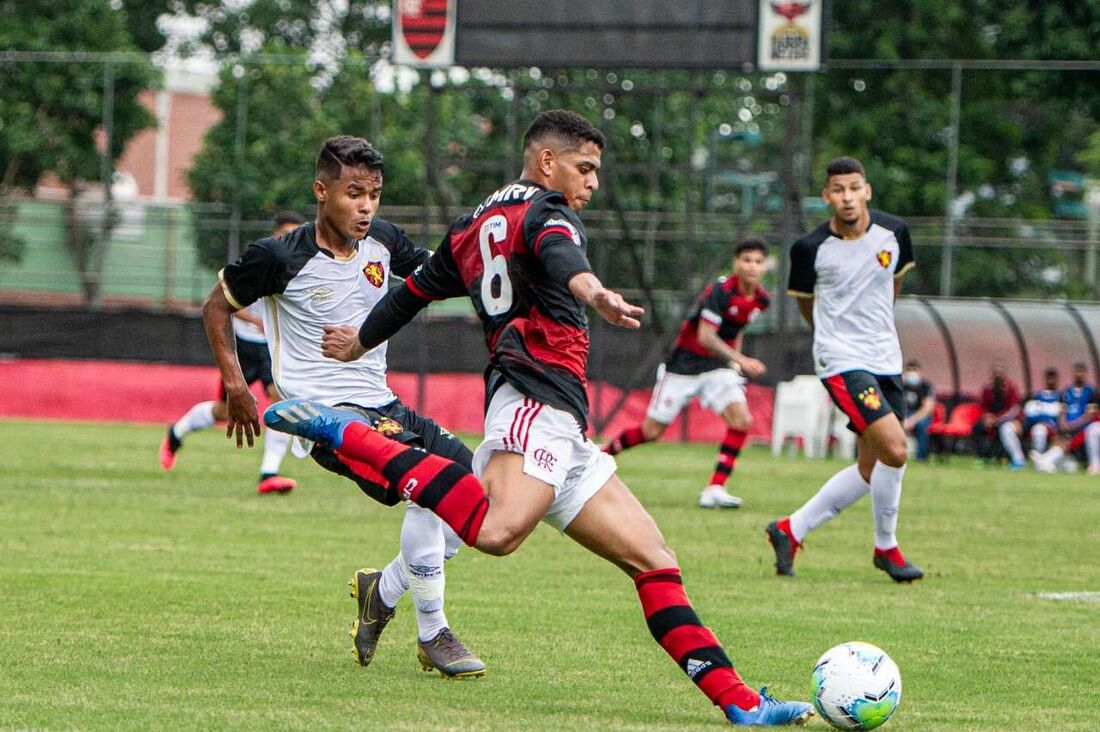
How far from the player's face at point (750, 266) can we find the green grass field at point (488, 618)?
6.53 feet

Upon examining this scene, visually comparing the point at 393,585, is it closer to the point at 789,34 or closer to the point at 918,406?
the point at 789,34

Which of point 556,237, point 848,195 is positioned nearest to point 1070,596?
point 848,195

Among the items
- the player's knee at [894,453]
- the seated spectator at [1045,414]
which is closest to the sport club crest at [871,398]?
the player's knee at [894,453]

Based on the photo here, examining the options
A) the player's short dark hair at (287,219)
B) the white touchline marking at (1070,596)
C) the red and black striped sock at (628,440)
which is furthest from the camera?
the red and black striped sock at (628,440)

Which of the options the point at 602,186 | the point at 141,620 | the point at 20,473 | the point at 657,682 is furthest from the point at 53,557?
the point at 602,186

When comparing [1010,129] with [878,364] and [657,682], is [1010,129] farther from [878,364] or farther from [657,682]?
[657,682]

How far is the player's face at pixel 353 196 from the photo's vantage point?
274 inches

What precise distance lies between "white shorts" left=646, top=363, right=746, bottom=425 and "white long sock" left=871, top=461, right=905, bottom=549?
5.54m

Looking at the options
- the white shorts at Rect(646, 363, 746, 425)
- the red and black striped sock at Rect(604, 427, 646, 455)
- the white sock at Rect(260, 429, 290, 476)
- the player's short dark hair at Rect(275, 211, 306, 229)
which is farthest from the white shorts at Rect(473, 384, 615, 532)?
the red and black striped sock at Rect(604, 427, 646, 455)

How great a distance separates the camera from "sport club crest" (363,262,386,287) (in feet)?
23.9

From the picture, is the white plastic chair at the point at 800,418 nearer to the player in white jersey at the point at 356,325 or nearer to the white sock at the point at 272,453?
the white sock at the point at 272,453

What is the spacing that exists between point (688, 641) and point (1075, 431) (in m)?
19.1

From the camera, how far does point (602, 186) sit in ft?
83.9

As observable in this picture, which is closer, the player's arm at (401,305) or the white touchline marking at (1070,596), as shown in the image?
the player's arm at (401,305)
